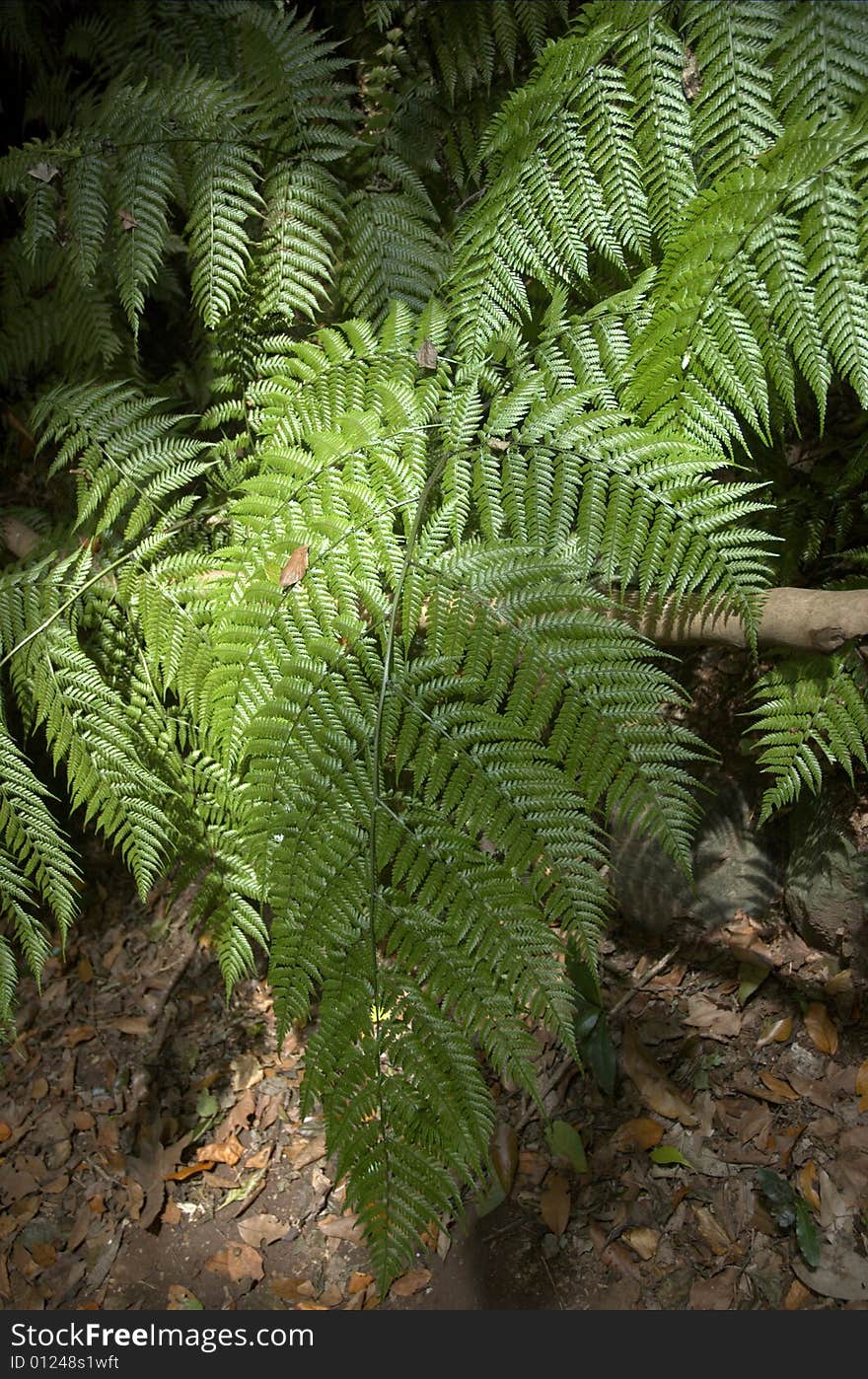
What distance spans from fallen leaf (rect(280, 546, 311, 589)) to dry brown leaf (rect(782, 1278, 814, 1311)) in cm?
217

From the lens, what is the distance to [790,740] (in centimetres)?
249

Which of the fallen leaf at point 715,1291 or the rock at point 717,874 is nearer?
the fallen leaf at point 715,1291

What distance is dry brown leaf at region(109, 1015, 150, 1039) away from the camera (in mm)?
3287

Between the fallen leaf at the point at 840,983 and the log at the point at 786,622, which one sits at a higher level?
the log at the point at 786,622

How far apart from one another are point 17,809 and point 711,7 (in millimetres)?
2488

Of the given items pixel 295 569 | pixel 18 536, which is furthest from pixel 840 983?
pixel 18 536

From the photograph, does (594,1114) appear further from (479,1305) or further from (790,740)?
(790,740)

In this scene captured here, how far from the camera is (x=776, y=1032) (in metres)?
2.75

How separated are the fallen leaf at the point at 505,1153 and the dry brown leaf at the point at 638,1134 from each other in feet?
0.94

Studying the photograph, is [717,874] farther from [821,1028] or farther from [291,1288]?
[291,1288]

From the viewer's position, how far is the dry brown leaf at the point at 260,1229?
286 cm

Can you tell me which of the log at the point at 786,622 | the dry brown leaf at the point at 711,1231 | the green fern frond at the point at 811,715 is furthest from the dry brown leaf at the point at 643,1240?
the log at the point at 786,622

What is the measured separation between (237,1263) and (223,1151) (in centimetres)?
33

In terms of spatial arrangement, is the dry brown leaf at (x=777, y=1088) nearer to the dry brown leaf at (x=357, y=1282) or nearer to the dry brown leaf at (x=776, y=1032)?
the dry brown leaf at (x=776, y=1032)
